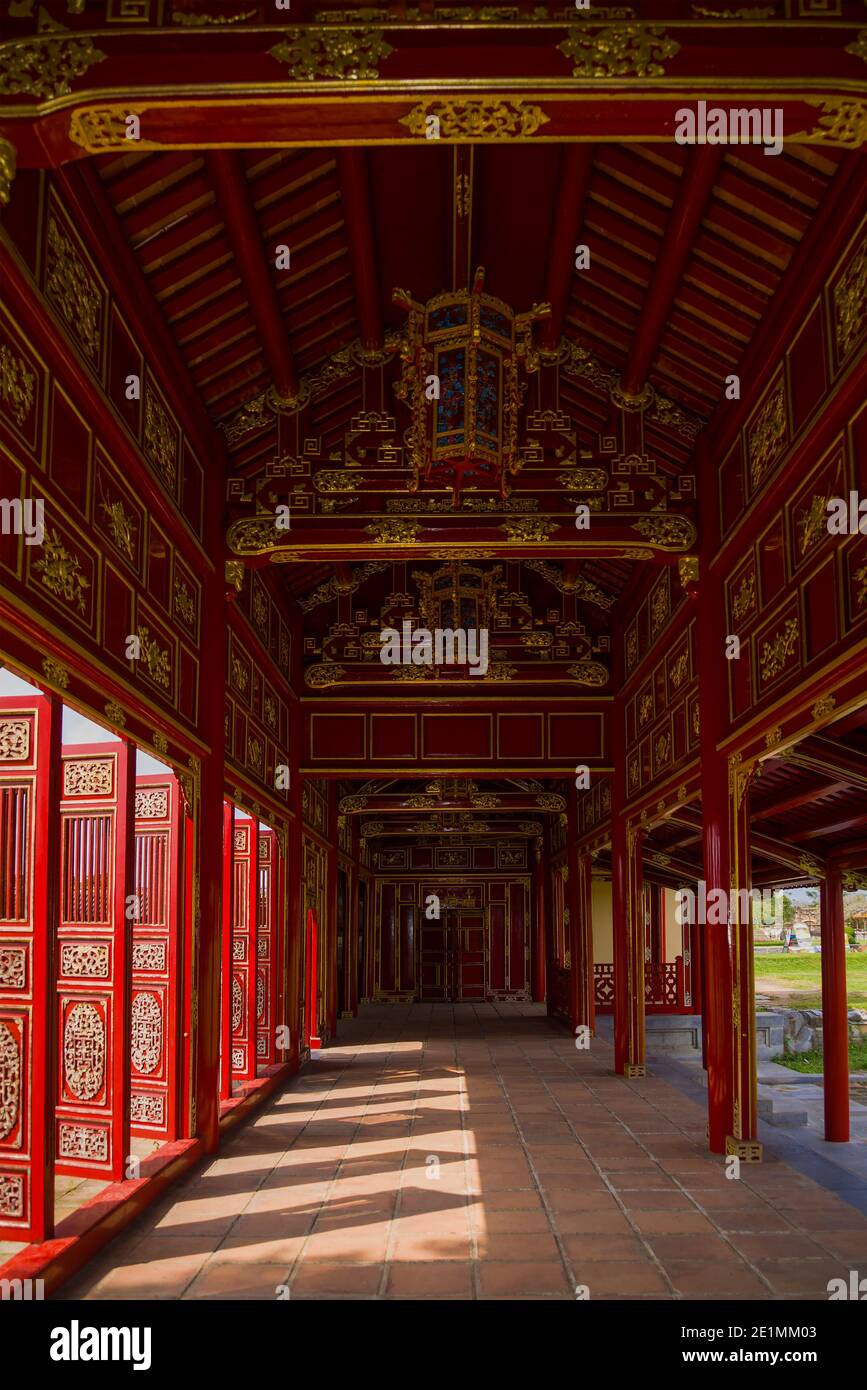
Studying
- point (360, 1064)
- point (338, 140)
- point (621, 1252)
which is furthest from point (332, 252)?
point (360, 1064)

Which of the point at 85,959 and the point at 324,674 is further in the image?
the point at 324,674

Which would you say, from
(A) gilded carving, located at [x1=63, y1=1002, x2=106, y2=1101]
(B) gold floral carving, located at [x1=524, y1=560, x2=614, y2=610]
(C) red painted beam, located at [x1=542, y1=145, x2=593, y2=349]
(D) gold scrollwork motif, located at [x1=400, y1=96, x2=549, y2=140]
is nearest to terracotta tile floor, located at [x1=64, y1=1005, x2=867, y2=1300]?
(A) gilded carving, located at [x1=63, y1=1002, x2=106, y2=1101]

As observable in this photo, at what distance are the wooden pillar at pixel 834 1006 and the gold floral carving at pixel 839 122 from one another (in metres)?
6.92

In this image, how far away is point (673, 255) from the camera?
19.9ft

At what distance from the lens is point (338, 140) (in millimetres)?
3836

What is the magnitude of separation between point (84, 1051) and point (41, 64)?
4621mm

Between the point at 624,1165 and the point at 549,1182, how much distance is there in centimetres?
75

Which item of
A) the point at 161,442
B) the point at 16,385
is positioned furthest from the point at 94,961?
the point at 16,385

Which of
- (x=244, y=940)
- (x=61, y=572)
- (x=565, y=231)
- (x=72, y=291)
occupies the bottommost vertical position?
(x=244, y=940)

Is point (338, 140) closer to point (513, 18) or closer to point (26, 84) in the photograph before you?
point (513, 18)

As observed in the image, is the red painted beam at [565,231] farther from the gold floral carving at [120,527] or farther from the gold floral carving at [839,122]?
the gold floral carving at [120,527]

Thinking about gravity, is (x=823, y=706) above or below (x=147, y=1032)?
above

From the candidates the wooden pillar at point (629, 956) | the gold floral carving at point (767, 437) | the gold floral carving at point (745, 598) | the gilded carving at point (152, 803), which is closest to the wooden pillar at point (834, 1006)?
the wooden pillar at point (629, 956)

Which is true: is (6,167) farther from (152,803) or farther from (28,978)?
(152,803)
